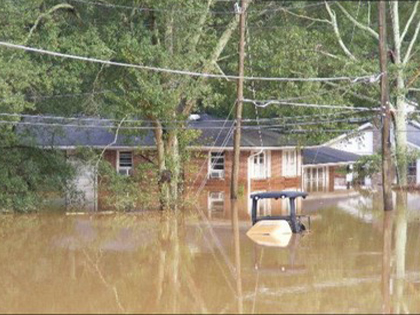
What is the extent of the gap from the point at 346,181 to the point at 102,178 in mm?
21398

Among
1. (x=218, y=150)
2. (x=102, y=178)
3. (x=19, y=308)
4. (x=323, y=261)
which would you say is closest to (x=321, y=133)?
(x=218, y=150)

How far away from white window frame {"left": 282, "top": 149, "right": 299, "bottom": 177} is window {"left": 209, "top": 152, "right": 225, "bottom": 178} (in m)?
3.97

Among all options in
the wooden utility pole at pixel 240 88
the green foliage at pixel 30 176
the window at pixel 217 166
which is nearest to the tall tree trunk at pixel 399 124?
the window at pixel 217 166

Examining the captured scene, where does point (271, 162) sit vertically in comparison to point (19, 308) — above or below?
above

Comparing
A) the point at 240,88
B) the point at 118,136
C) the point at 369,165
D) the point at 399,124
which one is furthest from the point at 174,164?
the point at 399,124

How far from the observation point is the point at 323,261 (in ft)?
72.7

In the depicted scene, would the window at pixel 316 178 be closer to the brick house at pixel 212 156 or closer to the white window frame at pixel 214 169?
the brick house at pixel 212 156

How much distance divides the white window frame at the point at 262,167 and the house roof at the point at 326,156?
333cm

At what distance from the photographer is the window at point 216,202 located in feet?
120

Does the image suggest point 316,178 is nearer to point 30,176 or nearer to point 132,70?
point 132,70

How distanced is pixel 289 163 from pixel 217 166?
15.8ft

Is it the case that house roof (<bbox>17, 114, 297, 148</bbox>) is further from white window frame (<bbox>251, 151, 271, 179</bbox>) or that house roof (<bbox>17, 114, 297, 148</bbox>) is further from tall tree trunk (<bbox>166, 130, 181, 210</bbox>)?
tall tree trunk (<bbox>166, 130, 181, 210</bbox>)

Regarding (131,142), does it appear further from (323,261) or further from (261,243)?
Result: (323,261)

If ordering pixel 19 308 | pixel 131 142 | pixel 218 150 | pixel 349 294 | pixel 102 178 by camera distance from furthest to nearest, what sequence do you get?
pixel 218 150 < pixel 131 142 < pixel 102 178 < pixel 349 294 < pixel 19 308
